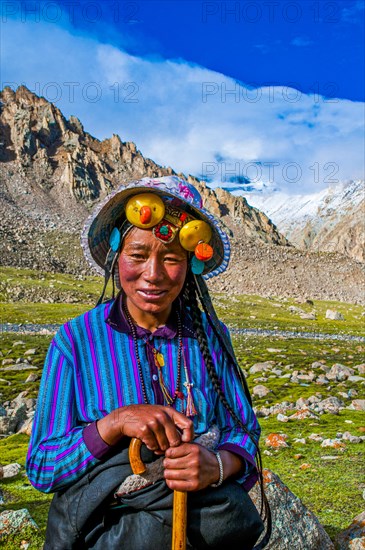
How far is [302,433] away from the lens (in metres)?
10.5

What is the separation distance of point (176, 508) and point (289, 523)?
2.91 meters

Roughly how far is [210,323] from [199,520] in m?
1.30

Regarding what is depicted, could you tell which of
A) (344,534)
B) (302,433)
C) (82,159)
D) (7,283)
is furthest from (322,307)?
(82,159)

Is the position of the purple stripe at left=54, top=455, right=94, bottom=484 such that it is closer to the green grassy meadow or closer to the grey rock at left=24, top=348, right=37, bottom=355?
the green grassy meadow

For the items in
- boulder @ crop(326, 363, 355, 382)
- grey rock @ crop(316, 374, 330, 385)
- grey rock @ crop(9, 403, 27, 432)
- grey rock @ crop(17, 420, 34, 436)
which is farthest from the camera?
boulder @ crop(326, 363, 355, 382)

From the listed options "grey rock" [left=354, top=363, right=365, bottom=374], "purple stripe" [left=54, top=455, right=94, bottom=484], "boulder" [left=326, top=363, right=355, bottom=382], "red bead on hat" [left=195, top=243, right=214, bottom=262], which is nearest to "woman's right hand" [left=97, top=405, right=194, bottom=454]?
"purple stripe" [left=54, top=455, right=94, bottom=484]

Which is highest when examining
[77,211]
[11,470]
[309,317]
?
[77,211]

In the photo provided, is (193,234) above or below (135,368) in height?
above

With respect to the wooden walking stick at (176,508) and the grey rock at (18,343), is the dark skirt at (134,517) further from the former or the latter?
the grey rock at (18,343)

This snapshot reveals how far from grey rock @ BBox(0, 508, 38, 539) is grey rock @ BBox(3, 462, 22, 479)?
261 centimetres

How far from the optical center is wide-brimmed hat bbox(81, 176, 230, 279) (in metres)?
3.55

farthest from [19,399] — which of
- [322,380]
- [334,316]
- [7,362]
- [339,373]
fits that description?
[334,316]

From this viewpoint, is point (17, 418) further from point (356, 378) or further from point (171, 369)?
point (356, 378)

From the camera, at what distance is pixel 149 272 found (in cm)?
346
